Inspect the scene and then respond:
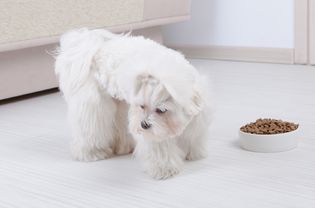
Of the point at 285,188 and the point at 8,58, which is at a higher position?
the point at 8,58

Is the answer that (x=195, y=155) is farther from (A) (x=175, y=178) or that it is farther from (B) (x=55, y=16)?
(B) (x=55, y=16)

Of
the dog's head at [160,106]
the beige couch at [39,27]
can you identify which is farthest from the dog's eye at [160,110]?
the beige couch at [39,27]

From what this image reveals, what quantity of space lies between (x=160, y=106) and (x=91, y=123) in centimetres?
33

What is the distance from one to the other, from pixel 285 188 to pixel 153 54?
1.37 feet

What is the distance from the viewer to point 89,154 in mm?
1464

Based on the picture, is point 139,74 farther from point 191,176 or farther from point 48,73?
point 48,73

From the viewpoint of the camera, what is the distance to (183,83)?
115 cm

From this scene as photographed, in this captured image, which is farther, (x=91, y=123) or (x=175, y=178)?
(x=91, y=123)

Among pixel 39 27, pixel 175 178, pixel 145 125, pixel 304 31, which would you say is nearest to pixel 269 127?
pixel 175 178

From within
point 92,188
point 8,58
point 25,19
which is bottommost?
point 92,188

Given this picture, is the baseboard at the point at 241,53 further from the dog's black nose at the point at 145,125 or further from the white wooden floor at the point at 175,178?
the dog's black nose at the point at 145,125

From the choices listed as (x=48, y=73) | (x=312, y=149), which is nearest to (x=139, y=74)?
(x=312, y=149)

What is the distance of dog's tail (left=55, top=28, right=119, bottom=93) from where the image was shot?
1.41 m

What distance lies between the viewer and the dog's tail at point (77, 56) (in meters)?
1.41
